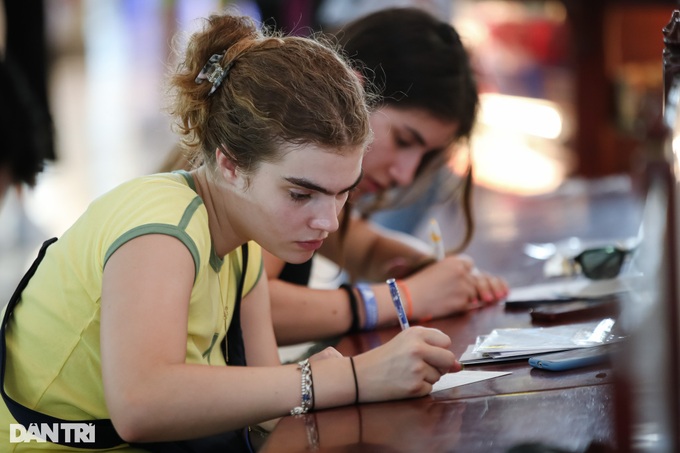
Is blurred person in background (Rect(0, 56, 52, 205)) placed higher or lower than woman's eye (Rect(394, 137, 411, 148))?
higher

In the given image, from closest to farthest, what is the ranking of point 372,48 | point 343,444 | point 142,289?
point 343,444, point 142,289, point 372,48

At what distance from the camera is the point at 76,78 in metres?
8.64

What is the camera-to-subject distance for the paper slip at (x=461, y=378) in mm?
1137

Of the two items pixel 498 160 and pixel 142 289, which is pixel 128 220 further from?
pixel 498 160

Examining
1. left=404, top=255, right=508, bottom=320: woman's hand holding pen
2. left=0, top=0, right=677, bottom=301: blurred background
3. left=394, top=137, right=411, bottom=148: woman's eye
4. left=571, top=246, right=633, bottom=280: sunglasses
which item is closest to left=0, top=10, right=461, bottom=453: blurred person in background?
left=404, top=255, right=508, bottom=320: woman's hand holding pen

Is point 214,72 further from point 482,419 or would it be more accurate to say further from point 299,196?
point 482,419

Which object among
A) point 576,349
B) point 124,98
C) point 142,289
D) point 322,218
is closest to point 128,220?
point 142,289

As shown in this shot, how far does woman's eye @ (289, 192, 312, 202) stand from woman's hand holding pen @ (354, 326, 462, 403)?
0.65 feet

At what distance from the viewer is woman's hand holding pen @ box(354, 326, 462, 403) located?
1079mm

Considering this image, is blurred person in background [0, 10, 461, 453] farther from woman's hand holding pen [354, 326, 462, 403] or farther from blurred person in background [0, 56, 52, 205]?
blurred person in background [0, 56, 52, 205]

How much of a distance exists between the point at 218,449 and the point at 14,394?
0.26 m

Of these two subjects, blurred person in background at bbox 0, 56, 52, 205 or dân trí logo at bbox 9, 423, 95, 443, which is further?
blurred person in background at bbox 0, 56, 52, 205

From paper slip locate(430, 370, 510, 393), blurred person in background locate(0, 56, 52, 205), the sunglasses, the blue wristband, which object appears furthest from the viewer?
blurred person in background locate(0, 56, 52, 205)

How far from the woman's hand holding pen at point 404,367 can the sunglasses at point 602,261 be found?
69 centimetres
